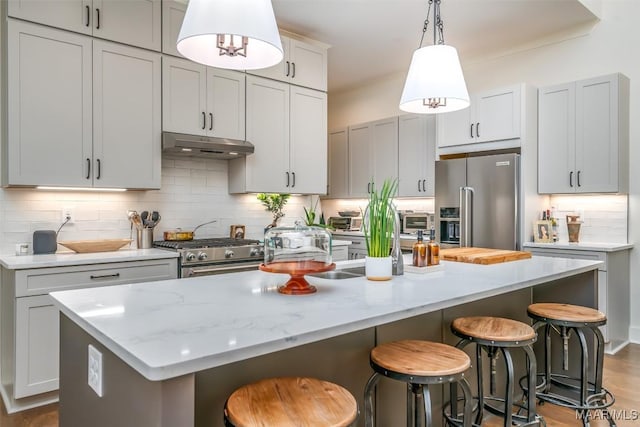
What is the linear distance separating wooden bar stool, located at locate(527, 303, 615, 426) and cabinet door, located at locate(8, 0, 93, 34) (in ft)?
11.6

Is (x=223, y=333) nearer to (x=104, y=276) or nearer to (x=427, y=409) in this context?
(x=427, y=409)

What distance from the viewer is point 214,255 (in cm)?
354

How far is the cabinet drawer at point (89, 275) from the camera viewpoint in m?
2.74

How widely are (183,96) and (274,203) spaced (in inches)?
57.1

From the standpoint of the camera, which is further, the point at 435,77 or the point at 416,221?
the point at 416,221

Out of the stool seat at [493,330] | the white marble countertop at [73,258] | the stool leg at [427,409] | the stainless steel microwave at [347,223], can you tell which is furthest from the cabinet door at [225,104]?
the stool leg at [427,409]

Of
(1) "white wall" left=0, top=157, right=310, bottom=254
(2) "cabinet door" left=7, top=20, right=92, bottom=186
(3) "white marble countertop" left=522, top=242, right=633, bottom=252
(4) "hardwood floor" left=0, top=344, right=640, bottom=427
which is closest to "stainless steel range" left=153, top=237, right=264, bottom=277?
(1) "white wall" left=0, top=157, right=310, bottom=254

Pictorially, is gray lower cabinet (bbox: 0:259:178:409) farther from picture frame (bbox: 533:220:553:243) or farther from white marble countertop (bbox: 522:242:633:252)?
picture frame (bbox: 533:220:553:243)

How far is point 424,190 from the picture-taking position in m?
5.30

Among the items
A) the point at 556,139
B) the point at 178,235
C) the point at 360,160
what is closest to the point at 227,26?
the point at 178,235

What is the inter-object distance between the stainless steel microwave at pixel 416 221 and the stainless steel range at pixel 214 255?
7.18 feet

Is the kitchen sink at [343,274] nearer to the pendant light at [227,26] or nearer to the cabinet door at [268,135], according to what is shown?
the pendant light at [227,26]

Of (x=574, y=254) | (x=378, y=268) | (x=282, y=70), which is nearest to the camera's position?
(x=378, y=268)

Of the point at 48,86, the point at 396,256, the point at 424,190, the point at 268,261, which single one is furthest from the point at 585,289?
the point at 48,86
